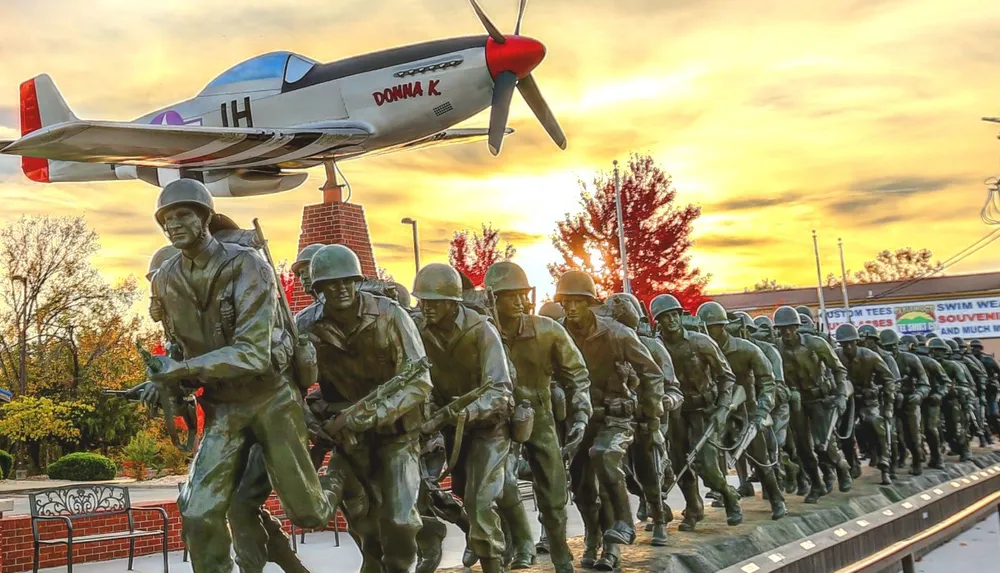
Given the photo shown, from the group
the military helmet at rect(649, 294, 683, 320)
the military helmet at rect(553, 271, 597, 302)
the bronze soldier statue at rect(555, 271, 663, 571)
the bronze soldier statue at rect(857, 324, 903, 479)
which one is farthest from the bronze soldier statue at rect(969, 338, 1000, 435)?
the military helmet at rect(553, 271, 597, 302)

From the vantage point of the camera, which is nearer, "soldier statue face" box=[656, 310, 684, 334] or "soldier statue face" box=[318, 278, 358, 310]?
"soldier statue face" box=[318, 278, 358, 310]

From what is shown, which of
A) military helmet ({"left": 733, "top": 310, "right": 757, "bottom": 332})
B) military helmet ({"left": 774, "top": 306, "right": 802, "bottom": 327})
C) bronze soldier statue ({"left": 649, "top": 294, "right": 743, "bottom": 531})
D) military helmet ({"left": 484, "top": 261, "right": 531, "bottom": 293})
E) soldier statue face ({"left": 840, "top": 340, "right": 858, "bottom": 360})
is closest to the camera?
military helmet ({"left": 484, "top": 261, "right": 531, "bottom": 293})

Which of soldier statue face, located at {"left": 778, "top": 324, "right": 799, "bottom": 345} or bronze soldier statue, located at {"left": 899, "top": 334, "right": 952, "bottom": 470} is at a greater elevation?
soldier statue face, located at {"left": 778, "top": 324, "right": 799, "bottom": 345}

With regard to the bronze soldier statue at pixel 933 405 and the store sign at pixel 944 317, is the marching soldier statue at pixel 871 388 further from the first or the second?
the store sign at pixel 944 317

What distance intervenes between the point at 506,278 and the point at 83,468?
2593 cm

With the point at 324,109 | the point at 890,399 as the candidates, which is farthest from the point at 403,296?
the point at 324,109

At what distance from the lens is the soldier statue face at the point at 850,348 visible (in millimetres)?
15672

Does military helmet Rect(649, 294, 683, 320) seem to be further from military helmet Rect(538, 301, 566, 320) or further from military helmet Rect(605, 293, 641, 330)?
military helmet Rect(605, 293, 641, 330)

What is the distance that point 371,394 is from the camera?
6.39 m

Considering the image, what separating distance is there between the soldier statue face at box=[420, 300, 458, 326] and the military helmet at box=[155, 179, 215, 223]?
201 centimetres

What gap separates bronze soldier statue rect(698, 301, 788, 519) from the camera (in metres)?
11.9

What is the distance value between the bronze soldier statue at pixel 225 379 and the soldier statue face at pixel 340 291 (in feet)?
1.80

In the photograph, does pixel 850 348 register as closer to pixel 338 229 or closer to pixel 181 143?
pixel 338 229

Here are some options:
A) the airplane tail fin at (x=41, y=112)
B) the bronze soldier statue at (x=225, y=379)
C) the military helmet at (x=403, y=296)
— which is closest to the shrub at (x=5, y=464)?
the airplane tail fin at (x=41, y=112)
